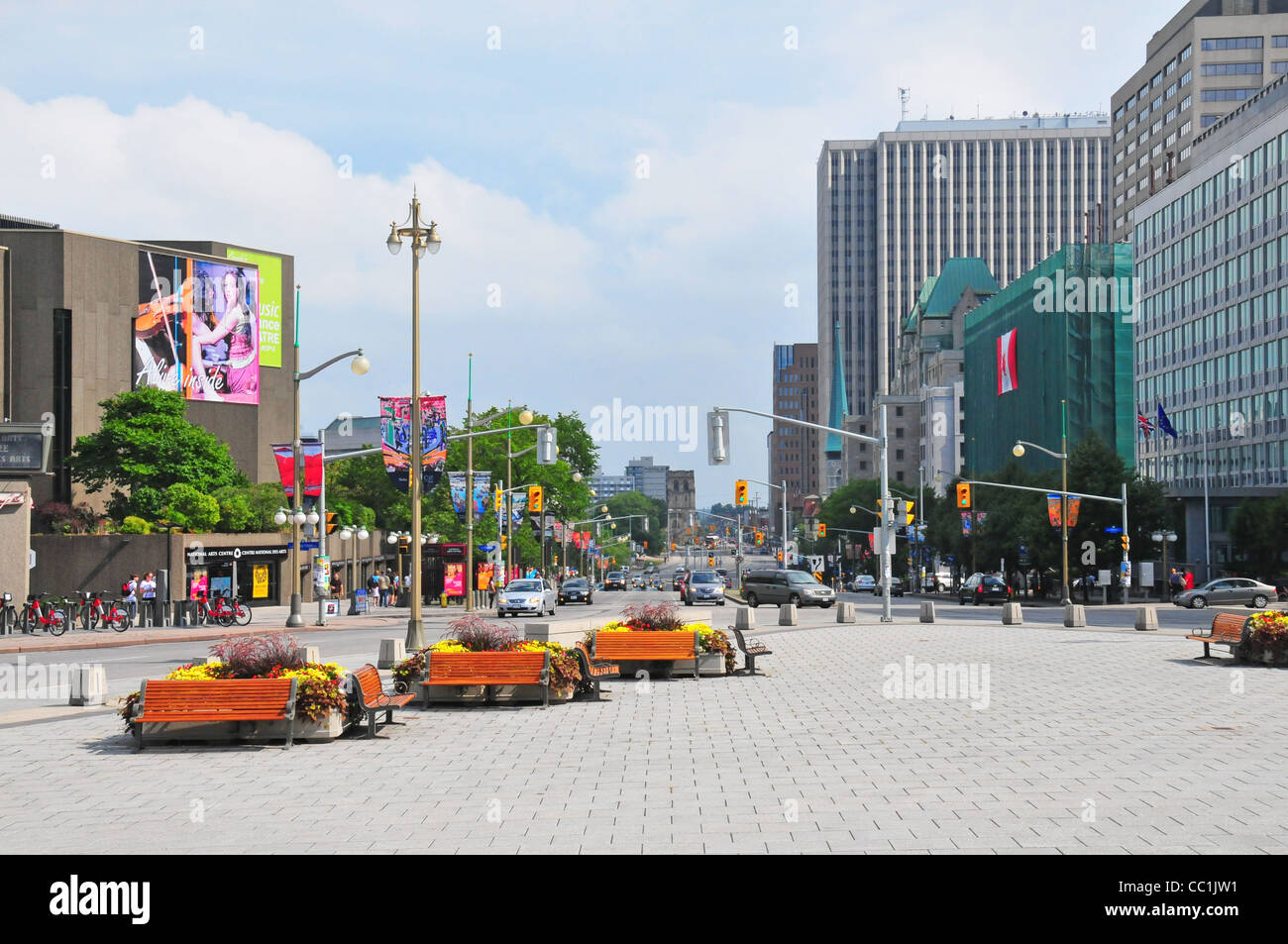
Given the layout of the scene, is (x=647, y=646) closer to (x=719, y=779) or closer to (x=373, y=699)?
(x=373, y=699)

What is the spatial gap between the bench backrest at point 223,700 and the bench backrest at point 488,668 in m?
3.87

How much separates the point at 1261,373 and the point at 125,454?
65395 mm

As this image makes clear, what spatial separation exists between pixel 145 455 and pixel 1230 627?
59882 millimetres

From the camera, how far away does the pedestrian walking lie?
46.9 meters

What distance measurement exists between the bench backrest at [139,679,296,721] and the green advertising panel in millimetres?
96853

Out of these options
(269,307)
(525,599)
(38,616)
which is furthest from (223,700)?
(269,307)

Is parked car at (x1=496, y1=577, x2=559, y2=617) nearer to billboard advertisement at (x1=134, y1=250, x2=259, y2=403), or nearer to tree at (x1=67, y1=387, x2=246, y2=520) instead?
tree at (x1=67, y1=387, x2=246, y2=520)

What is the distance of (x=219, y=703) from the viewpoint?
49.2 feet

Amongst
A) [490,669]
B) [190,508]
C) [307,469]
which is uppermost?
[307,469]

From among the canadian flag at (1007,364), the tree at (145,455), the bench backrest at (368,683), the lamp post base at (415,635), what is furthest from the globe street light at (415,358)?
the canadian flag at (1007,364)

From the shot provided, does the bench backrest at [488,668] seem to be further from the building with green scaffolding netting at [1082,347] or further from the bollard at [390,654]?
the building with green scaffolding netting at [1082,347]

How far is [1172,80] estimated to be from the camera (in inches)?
4437

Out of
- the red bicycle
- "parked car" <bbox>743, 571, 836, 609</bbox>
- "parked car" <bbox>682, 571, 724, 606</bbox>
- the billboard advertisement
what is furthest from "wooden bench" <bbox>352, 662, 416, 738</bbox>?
the billboard advertisement

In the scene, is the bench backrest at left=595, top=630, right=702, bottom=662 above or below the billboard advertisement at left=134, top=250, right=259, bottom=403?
below
